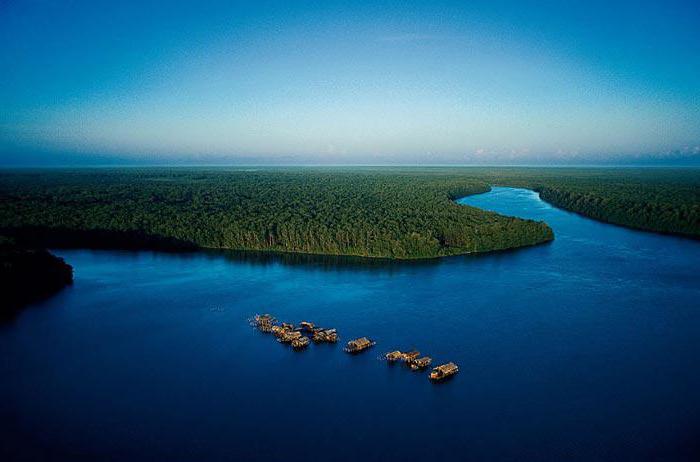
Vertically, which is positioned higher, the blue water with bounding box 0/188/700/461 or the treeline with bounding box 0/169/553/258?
the treeline with bounding box 0/169/553/258

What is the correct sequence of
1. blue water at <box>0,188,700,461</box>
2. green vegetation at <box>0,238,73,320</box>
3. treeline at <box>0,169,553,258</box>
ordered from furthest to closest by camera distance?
treeline at <box>0,169,553,258</box>, green vegetation at <box>0,238,73,320</box>, blue water at <box>0,188,700,461</box>

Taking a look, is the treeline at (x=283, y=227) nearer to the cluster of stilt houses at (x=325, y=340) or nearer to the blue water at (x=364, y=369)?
the blue water at (x=364, y=369)

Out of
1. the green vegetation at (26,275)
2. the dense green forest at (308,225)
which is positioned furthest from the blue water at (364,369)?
the dense green forest at (308,225)

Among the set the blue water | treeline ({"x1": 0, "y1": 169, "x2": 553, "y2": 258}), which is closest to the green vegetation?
the blue water

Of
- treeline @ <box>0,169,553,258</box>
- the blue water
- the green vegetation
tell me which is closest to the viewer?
the blue water

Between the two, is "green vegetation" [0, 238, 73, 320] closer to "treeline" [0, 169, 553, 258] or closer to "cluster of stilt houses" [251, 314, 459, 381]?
"treeline" [0, 169, 553, 258]

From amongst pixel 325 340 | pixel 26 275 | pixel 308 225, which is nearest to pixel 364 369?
pixel 325 340
